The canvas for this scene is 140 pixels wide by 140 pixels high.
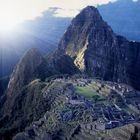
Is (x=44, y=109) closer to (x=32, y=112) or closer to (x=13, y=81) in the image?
(x=32, y=112)

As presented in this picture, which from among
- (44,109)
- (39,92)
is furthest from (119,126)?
(39,92)

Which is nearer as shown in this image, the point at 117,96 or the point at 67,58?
the point at 117,96

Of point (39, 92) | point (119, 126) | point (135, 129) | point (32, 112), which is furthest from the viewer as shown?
point (39, 92)

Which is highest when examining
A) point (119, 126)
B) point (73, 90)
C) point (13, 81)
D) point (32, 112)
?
point (119, 126)

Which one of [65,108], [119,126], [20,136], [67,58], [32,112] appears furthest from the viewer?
[67,58]

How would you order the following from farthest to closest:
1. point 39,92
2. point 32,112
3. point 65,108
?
point 39,92 → point 32,112 → point 65,108

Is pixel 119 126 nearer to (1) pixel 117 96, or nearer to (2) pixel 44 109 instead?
(1) pixel 117 96

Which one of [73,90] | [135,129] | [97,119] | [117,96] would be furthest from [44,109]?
[135,129]

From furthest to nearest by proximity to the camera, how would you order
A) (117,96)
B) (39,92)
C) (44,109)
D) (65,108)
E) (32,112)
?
(39,92) → (32,112) → (44,109) → (117,96) → (65,108)

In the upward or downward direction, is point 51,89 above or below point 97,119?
below
